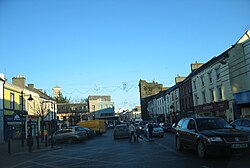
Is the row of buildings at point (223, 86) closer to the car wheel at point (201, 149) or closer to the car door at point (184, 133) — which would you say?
the car door at point (184, 133)

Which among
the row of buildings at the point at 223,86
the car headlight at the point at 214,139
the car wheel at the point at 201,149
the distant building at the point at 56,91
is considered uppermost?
the distant building at the point at 56,91

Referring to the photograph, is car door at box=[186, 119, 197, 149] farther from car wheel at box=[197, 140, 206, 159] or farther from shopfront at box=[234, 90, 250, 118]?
shopfront at box=[234, 90, 250, 118]

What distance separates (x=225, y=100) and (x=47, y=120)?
30.3 m

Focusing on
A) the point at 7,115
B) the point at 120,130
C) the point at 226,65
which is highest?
the point at 226,65

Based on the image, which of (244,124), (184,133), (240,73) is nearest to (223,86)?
(240,73)

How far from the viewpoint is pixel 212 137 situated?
10453 mm

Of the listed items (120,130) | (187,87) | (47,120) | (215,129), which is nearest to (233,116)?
(120,130)

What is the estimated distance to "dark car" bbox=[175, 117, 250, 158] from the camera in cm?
1019

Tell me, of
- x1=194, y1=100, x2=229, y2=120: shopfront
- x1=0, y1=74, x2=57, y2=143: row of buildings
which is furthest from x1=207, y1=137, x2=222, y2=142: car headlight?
x1=194, y1=100, x2=229, y2=120: shopfront

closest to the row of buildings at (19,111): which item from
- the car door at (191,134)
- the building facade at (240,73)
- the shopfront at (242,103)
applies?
the car door at (191,134)

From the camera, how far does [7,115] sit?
105ft

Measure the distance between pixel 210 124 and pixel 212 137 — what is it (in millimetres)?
1732

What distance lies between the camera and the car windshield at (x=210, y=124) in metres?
12.0

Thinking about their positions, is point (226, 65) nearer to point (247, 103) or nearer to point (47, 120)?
point (247, 103)
